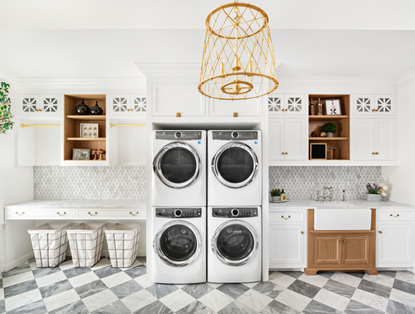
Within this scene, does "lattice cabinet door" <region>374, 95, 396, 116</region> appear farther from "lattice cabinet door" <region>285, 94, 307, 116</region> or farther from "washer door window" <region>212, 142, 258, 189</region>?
"washer door window" <region>212, 142, 258, 189</region>

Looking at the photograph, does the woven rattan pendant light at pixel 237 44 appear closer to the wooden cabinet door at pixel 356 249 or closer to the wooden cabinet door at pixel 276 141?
the wooden cabinet door at pixel 276 141

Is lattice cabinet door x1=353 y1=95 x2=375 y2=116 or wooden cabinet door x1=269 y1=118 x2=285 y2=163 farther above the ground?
lattice cabinet door x1=353 y1=95 x2=375 y2=116

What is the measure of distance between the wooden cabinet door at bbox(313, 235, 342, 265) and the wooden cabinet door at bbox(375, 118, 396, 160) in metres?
1.33

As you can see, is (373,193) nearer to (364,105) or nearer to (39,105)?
(364,105)

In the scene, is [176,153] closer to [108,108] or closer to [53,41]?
[108,108]

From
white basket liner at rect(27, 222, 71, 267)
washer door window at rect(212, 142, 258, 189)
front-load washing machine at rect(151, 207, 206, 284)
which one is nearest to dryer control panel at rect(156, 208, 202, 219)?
front-load washing machine at rect(151, 207, 206, 284)

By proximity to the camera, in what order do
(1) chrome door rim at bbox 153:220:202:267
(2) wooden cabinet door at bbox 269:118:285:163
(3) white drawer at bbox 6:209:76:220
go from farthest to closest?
1. (2) wooden cabinet door at bbox 269:118:285:163
2. (3) white drawer at bbox 6:209:76:220
3. (1) chrome door rim at bbox 153:220:202:267

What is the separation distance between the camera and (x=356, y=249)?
283cm

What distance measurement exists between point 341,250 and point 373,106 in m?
1.90

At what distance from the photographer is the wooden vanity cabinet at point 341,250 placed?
2820 millimetres

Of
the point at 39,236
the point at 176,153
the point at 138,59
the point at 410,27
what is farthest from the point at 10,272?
the point at 410,27

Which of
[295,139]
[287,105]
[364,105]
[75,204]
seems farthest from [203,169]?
[364,105]

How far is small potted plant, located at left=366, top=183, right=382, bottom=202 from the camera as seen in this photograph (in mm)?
3252

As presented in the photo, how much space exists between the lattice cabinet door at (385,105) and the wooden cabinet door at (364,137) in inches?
6.3
